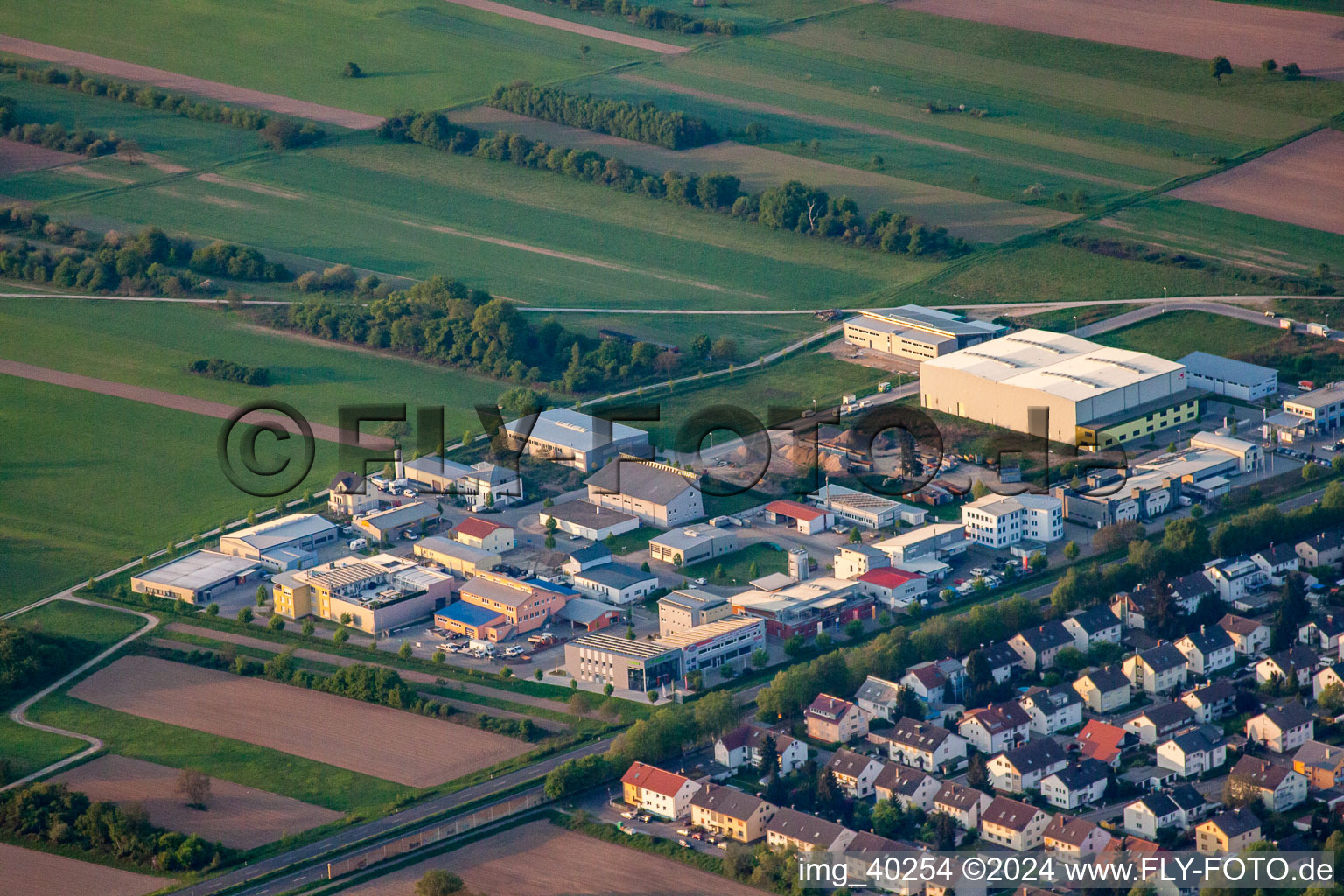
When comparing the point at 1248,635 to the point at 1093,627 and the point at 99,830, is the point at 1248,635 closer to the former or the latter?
the point at 1093,627

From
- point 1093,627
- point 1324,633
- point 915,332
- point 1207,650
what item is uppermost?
point 915,332

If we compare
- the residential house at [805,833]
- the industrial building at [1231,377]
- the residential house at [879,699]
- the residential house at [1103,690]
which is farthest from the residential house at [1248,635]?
the industrial building at [1231,377]

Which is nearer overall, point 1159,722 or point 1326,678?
point 1159,722

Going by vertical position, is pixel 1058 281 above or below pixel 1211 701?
above

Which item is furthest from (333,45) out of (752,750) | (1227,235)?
(752,750)

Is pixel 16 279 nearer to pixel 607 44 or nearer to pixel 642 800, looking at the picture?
pixel 607 44

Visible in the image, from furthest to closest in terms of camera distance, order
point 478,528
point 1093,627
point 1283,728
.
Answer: point 478,528 → point 1093,627 → point 1283,728

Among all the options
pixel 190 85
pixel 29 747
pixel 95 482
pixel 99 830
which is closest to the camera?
pixel 99 830

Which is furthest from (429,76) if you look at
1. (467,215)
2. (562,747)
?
(562,747)

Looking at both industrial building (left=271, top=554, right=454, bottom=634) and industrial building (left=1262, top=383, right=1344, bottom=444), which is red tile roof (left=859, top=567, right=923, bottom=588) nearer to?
industrial building (left=271, top=554, right=454, bottom=634)
